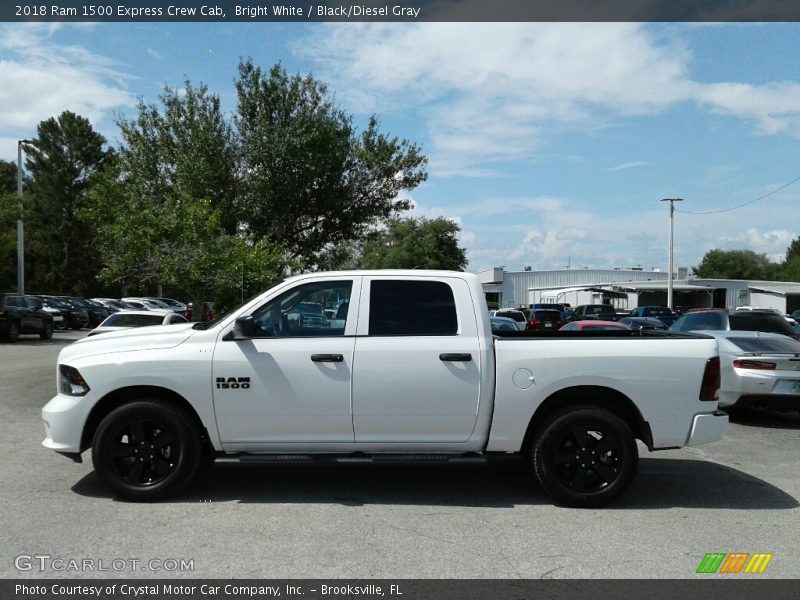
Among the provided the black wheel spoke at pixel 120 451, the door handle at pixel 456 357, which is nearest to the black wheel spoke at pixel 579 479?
the door handle at pixel 456 357

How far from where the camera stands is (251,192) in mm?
27781

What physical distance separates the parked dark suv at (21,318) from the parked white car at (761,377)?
22317 millimetres

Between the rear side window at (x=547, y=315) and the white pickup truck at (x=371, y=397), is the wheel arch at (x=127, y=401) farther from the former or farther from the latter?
the rear side window at (x=547, y=315)

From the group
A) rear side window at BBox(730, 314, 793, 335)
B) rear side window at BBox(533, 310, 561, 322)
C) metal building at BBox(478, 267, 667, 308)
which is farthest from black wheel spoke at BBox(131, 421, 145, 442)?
metal building at BBox(478, 267, 667, 308)

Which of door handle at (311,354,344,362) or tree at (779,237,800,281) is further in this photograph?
tree at (779,237,800,281)

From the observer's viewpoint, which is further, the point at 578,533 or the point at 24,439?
the point at 24,439

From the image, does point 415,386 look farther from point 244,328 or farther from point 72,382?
point 72,382

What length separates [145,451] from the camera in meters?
6.12

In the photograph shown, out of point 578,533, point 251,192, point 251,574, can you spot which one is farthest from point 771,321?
point 251,192

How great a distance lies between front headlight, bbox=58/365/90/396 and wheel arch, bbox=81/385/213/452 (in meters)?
0.18

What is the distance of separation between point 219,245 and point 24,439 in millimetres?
11721

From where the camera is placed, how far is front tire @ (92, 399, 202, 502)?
6.05 m

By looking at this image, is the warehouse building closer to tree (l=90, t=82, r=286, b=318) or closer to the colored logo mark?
tree (l=90, t=82, r=286, b=318)
